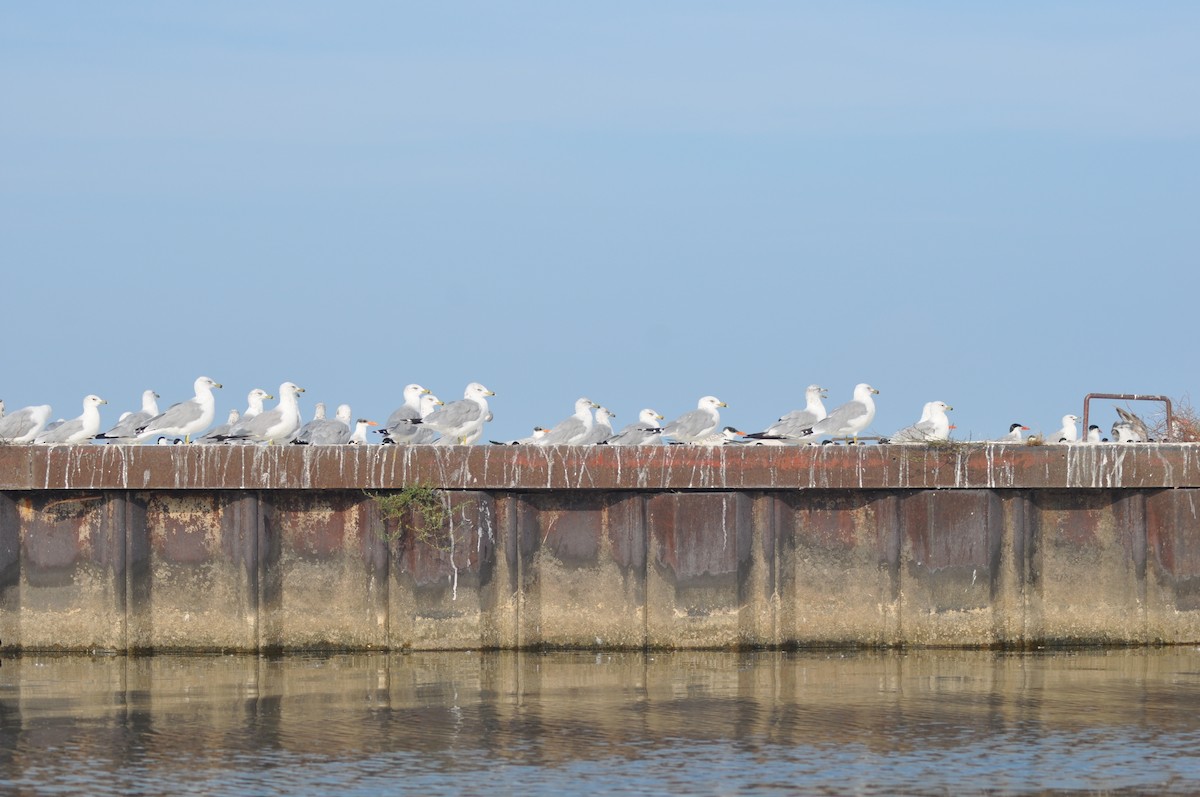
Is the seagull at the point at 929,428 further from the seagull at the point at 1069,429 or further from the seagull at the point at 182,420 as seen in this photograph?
the seagull at the point at 182,420

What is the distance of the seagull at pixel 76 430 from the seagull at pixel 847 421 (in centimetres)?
880

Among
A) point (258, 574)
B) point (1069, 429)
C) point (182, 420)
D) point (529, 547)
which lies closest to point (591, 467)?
point (529, 547)

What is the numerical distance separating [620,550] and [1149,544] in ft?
18.3

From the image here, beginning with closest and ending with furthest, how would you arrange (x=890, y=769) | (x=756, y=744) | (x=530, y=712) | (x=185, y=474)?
(x=890, y=769) → (x=756, y=744) → (x=530, y=712) → (x=185, y=474)

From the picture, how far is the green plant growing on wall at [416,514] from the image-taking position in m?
18.6

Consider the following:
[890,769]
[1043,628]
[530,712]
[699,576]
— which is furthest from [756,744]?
[1043,628]

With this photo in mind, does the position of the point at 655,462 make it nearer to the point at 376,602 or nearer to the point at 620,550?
the point at 620,550

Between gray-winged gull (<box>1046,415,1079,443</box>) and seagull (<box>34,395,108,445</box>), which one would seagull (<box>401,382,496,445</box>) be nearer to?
seagull (<box>34,395,108,445</box>)

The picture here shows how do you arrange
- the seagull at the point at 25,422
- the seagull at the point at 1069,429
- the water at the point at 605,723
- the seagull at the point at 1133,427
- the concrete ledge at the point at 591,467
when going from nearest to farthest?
the water at the point at 605,723 < the concrete ledge at the point at 591,467 < the seagull at the point at 25,422 < the seagull at the point at 1133,427 < the seagull at the point at 1069,429

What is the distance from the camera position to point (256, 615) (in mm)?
18625

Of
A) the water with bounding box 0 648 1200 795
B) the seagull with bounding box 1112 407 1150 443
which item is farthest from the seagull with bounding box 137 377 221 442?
the seagull with bounding box 1112 407 1150 443

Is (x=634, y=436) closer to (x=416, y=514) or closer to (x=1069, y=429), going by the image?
(x=416, y=514)

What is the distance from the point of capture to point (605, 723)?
14539 millimetres

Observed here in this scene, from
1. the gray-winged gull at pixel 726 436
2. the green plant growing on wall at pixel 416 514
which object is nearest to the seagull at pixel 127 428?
the green plant growing on wall at pixel 416 514
